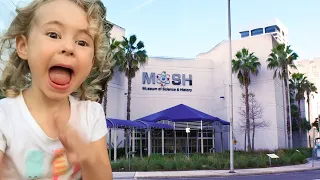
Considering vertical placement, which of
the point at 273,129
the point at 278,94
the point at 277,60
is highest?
the point at 277,60

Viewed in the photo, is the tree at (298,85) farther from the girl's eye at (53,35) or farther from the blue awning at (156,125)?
the girl's eye at (53,35)

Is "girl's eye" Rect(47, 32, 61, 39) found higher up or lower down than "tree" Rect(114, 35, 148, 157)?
lower down

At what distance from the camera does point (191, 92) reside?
4234 centimetres

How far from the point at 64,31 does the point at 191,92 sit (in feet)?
135

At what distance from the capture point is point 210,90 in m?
43.6

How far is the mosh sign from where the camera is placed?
40500 mm

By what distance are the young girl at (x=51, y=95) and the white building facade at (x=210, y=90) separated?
118 ft

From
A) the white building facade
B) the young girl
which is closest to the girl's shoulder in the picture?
the young girl

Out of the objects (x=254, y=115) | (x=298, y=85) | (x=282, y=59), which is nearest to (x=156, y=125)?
(x=254, y=115)

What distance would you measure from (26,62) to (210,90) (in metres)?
42.7

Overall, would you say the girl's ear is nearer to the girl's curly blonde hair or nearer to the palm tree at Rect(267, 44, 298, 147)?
the girl's curly blonde hair

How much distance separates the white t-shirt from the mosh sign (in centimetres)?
3902

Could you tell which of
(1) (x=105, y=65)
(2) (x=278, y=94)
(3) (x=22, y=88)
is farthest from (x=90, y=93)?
(2) (x=278, y=94)

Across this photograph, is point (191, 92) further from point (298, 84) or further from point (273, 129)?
point (298, 84)
